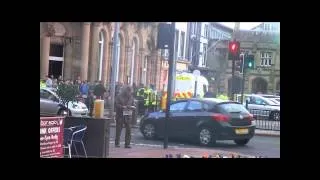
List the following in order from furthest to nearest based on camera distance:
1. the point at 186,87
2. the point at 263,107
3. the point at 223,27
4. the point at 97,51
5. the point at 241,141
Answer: the point at 97,51 → the point at 186,87 → the point at 241,141 → the point at 263,107 → the point at 223,27

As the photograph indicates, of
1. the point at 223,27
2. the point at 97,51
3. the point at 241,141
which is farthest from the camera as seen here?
the point at 97,51

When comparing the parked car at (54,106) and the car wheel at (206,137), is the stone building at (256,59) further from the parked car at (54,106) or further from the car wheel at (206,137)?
the parked car at (54,106)

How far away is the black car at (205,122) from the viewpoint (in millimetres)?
9672

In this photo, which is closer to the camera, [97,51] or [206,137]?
[206,137]

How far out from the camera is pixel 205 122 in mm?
9812

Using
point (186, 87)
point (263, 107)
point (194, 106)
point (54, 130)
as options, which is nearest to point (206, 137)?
point (194, 106)

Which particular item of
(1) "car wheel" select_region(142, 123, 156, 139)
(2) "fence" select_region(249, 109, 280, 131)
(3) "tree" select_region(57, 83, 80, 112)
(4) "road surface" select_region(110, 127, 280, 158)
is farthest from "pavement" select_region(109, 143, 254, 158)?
(3) "tree" select_region(57, 83, 80, 112)

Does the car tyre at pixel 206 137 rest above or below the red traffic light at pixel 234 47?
below

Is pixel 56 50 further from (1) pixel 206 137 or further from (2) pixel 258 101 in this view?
(2) pixel 258 101

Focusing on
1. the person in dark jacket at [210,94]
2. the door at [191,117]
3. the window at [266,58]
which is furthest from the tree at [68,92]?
the window at [266,58]

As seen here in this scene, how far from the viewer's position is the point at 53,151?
9.54 m
